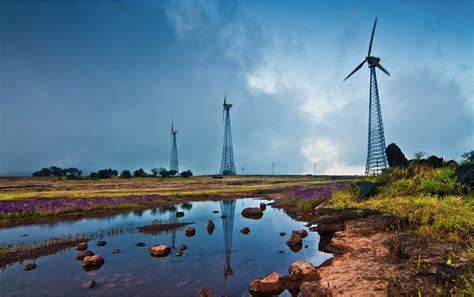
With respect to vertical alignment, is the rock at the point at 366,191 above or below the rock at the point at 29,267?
above

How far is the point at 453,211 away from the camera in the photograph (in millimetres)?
15633

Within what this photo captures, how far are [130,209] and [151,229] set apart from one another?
17648mm

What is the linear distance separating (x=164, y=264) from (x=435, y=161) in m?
27.9

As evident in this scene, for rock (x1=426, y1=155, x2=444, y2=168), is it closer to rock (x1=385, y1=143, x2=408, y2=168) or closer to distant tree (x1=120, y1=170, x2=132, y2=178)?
rock (x1=385, y1=143, x2=408, y2=168)

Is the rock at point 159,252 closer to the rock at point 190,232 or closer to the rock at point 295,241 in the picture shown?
the rock at point 190,232

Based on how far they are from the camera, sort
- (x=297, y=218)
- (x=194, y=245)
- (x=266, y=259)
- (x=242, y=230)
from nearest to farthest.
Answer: (x=266, y=259) → (x=194, y=245) → (x=242, y=230) → (x=297, y=218)

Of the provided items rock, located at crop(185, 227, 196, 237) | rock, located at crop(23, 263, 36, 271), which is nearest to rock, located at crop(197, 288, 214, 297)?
rock, located at crop(23, 263, 36, 271)

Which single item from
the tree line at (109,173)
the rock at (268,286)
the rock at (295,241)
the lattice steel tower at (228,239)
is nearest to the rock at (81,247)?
the lattice steel tower at (228,239)

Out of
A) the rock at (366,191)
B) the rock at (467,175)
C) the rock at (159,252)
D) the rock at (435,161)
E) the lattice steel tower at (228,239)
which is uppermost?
the rock at (435,161)

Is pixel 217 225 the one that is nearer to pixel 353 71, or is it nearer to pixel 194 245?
pixel 194 245

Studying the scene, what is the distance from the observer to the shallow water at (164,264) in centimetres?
1339

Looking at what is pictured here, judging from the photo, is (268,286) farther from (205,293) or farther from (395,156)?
(395,156)

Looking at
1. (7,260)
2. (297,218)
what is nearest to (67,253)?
(7,260)

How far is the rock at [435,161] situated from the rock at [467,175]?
748 centimetres
